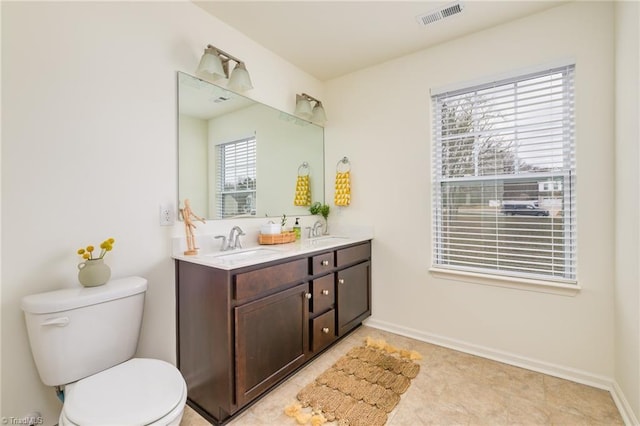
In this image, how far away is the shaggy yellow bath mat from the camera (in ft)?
5.31

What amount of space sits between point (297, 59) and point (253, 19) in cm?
62

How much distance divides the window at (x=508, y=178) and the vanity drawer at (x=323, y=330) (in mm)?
1004

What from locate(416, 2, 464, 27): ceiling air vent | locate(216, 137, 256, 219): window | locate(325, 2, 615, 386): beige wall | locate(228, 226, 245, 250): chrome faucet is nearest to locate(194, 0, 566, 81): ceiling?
locate(416, 2, 464, 27): ceiling air vent

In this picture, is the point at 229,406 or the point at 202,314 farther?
the point at 202,314

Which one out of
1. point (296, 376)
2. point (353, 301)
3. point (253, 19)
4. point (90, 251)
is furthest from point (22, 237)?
point (353, 301)

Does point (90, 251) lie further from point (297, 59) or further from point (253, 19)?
point (297, 59)

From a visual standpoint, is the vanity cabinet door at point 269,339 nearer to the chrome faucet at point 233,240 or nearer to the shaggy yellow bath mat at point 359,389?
the shaggy yellow bath mat at point 359,389

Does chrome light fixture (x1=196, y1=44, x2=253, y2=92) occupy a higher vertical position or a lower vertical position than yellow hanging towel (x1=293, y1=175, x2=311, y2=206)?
higher

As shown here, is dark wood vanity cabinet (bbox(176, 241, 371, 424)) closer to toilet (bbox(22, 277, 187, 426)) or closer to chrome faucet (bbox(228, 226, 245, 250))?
toilet (bbox(22, 277, 187, 426))

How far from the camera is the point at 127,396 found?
117cm

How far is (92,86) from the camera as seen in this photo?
1.55 meters

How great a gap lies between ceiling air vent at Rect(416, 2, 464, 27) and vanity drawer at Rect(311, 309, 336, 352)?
7.37 ft

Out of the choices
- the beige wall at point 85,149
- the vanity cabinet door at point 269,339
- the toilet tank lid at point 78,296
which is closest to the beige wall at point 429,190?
the vanity cabinet door at point 269,339

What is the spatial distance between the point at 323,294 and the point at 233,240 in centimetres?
76
